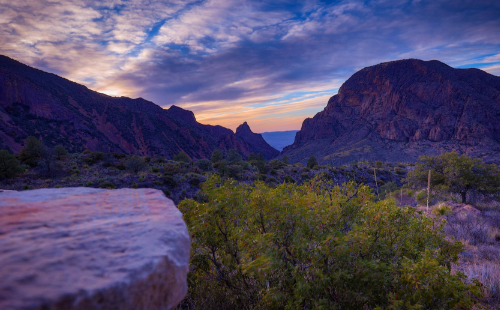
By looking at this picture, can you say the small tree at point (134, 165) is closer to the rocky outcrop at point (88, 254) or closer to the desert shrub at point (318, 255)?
the desert shrub at point (318, 255)

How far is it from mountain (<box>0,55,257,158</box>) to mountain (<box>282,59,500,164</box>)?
53.6 meters

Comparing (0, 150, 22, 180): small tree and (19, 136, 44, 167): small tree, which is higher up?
(19, 136, 44, 167): small tree

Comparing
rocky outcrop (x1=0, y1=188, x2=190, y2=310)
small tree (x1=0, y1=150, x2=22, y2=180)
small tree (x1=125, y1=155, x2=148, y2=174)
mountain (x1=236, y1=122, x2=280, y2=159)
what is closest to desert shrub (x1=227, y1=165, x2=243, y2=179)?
small tree (x1=125, y1=155, x2=148, y2=174)

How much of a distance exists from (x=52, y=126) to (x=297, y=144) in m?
111

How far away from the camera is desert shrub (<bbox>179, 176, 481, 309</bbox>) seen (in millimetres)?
2695

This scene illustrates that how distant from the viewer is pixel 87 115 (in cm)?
7250

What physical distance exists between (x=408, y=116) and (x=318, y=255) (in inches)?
4638

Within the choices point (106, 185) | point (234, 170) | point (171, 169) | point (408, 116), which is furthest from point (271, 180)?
point (408, 116)

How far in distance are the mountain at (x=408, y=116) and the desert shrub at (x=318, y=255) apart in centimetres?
7496

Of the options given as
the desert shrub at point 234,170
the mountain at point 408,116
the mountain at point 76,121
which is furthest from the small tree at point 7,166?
the mountain at point 408,116

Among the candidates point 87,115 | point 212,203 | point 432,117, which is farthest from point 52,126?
point 432,117

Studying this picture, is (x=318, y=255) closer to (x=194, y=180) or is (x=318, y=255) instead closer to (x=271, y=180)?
(x=194, y=180)

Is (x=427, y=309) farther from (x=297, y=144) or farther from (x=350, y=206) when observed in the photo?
(x=297, y=144)

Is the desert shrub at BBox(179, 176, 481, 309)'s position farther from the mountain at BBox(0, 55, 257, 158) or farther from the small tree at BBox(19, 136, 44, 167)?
the mountain at BBox(0, 55, 257, 158)
